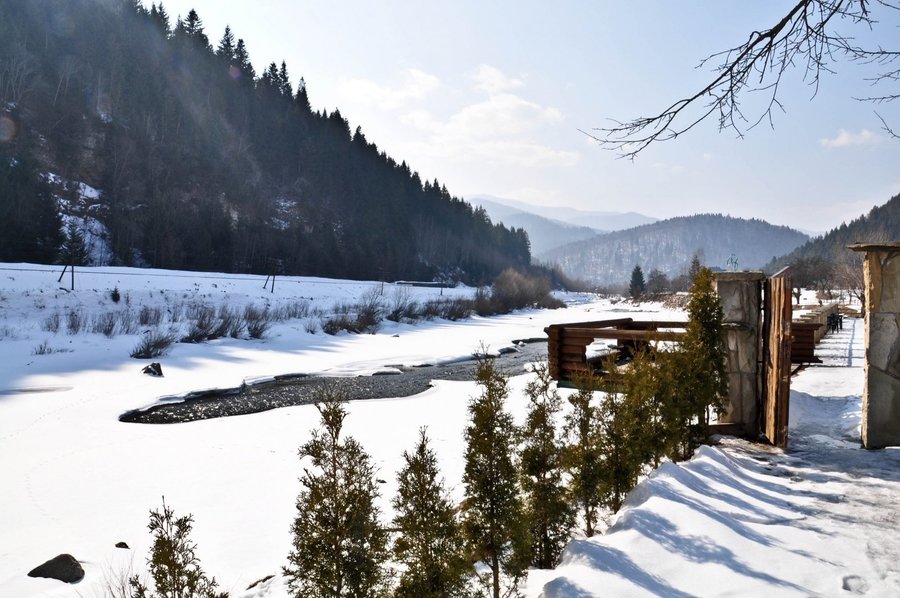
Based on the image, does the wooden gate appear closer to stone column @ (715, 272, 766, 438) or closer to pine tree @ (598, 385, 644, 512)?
stone column @ (715, 272, 766, 438)

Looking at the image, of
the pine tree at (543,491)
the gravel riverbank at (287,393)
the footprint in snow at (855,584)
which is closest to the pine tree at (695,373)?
the pine tree at (543,491)

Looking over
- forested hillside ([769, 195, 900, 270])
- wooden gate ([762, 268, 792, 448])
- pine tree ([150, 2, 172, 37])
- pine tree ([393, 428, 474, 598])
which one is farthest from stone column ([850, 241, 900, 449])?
forested hillside ([769, 195, 900, 270])

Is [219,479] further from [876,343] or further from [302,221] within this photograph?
[302,221]

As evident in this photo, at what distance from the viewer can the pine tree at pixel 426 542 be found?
2875mm

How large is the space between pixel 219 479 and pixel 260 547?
257 centimetres

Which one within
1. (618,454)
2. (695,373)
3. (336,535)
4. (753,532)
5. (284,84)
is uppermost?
(284,84)

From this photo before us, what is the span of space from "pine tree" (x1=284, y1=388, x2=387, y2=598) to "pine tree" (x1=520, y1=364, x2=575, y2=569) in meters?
1.62

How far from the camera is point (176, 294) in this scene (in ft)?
104

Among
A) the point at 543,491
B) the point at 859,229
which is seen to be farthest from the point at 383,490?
A: the point at 859,229

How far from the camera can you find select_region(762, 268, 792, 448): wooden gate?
5.90m

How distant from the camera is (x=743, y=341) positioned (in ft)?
23.0

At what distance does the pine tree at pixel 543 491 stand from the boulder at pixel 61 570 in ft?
14.9

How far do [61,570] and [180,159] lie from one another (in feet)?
231

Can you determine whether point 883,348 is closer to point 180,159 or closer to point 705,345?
point 705,345
